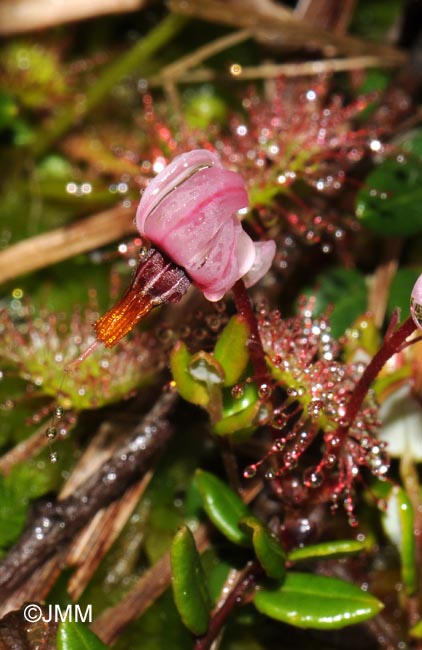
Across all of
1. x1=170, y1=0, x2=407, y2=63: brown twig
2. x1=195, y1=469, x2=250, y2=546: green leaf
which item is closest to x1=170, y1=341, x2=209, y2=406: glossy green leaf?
x1=195, y1=469, x2=250, y2=546: green leaf

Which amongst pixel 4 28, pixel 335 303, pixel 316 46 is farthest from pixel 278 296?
pixel 4 28

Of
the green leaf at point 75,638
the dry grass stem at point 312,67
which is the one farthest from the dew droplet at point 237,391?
the dry grass stem at point 312,67

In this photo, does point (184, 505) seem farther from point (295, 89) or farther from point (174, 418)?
point (295, 89)

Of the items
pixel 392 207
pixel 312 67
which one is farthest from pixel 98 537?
pixel 312 67

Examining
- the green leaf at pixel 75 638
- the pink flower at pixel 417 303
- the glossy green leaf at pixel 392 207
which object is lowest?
the glossy green leaf at pixel 392 207

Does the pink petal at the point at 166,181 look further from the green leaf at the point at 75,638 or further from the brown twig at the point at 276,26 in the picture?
the brown twig at the point at 276,26

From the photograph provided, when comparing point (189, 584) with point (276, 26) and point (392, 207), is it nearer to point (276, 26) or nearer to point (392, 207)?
point (392, 207)

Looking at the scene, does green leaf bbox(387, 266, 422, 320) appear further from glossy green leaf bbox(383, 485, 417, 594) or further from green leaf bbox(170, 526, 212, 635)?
green leaf bbox(170, 526, 212, 635)
